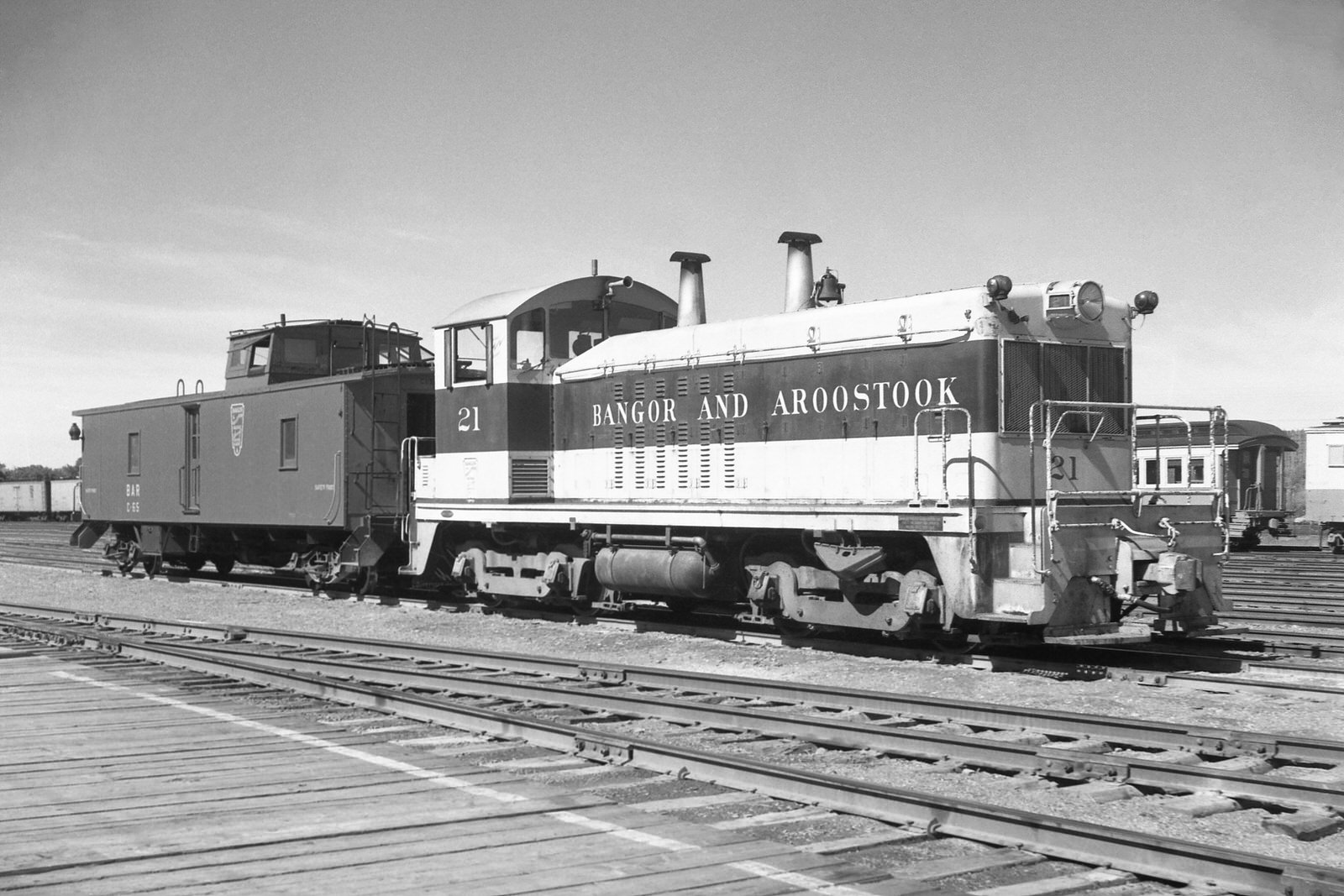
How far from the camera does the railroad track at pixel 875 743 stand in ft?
16.8

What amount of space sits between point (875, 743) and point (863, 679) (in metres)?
3.37

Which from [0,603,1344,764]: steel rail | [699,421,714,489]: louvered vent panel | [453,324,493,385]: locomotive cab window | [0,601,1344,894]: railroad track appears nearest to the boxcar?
[699,421,714,489]: louvered vent panel

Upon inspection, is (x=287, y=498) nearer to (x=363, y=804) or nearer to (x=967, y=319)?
(x=967, y=319)

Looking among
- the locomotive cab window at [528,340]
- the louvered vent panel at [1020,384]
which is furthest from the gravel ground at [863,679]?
the locomotive cab window at [528,340]

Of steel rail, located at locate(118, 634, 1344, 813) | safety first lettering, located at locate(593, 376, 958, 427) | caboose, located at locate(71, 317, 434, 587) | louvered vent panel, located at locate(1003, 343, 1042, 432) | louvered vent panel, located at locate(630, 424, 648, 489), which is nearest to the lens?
steel rail, located at locate(118, 634, 1344, 813)

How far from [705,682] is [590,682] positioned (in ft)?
3.43

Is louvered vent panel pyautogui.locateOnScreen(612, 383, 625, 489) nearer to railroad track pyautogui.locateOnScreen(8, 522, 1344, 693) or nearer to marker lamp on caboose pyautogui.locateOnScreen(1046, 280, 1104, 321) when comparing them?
railroad track pyautogui.locateOnScreen(8, 522, 1344, 693)

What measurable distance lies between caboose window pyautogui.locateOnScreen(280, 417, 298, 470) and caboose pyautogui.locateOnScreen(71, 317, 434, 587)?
0.03 metres

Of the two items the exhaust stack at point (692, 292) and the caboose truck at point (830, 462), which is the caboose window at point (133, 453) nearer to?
the caboose truck at point (830, 462)

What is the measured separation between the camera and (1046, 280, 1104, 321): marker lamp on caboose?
434 inches

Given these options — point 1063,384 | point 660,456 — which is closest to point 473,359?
point 660,456

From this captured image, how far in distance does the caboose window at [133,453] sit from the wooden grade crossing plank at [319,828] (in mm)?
17228

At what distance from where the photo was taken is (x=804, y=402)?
12.4 meters

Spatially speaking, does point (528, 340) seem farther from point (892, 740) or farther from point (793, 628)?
point (892, 740)
